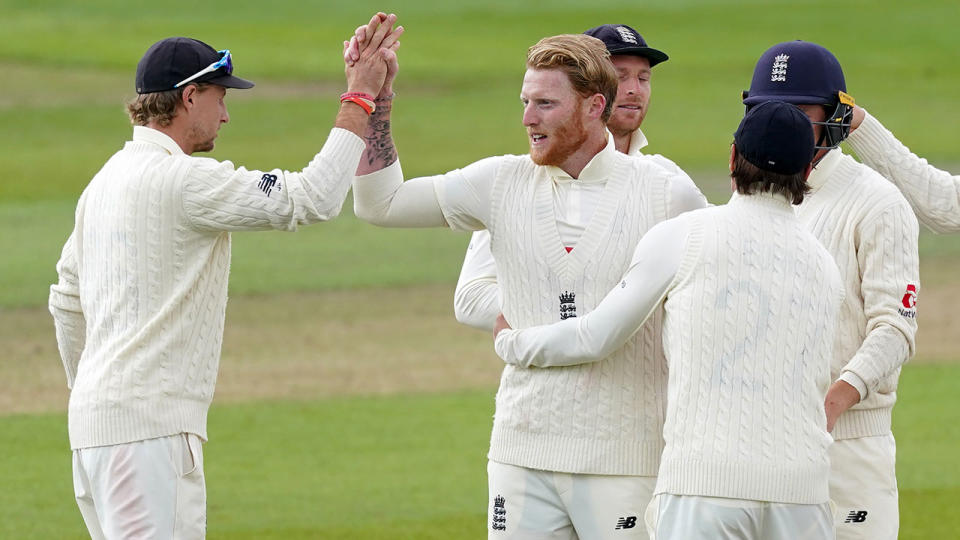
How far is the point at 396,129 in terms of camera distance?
2380 centimetres

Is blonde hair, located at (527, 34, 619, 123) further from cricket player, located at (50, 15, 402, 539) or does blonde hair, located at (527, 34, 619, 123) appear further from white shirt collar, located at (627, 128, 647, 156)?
white shirt collar, located at (627, 128, 647, 156)

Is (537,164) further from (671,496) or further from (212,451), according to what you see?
(212,451)

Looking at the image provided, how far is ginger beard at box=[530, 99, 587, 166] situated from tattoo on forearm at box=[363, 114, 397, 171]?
45cm

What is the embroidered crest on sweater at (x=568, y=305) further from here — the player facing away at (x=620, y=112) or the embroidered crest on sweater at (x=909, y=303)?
the embroidered crest on sweater at (x=909, y=303)

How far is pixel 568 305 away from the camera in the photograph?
446 cm

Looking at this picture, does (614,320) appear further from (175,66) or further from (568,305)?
(175,66)

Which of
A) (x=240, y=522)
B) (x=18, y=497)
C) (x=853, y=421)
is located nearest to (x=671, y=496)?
(x=853, y=421)

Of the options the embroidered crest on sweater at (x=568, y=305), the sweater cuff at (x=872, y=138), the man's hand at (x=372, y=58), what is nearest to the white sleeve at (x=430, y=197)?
the man's hand at (x=372, y=58)

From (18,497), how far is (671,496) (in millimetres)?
5521

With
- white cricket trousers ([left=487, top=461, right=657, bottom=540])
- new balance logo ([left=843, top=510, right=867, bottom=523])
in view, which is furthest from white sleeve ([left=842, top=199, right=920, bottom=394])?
white cricket trousers ([left=487, top=461, right=657, bottom=540])

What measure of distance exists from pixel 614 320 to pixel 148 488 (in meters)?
1.46

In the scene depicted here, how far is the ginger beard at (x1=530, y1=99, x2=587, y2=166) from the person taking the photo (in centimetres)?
454

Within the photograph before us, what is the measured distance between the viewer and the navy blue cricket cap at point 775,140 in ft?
13.3

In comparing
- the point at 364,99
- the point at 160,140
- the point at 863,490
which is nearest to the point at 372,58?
the point at 364,99
